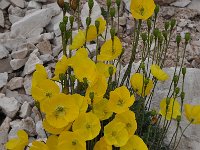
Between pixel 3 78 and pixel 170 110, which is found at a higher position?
pixel 170 110

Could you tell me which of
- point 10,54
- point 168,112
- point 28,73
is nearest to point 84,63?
point 168,112

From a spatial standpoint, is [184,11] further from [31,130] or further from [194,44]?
[31,130]

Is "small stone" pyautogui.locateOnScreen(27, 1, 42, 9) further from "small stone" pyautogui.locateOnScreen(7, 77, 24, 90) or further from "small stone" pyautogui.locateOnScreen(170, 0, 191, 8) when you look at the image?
"small stone" pyautogui.locateOnScreen(170, 0, 191, 8)

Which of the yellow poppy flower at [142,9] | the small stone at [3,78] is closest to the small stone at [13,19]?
the small stone at [3,78]

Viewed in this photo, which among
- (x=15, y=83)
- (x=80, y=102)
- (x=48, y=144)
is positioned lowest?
(x=15, y=83)

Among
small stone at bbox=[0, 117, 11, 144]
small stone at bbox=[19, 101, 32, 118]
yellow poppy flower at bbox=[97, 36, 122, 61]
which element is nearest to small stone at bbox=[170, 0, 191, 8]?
small stone at bbox=[19, 101, 32, 118]

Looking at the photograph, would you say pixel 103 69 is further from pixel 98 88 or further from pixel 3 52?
pixel 3 52

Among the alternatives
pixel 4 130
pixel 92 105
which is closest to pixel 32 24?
pixel 4 130
